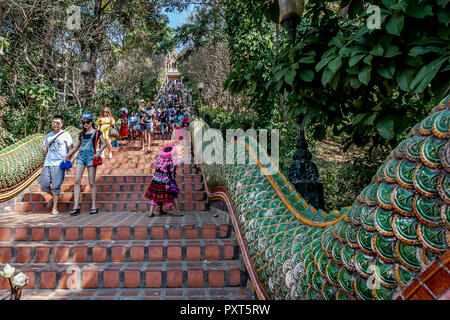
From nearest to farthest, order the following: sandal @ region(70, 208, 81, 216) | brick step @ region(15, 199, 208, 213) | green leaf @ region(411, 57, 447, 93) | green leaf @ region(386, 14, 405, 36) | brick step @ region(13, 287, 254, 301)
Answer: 1. green leaf @ region(411, 57, 447, 93)
2. green leaf @ region(386, 14, 405, 36)
3. brick step @ region(13, 287, 254, 301)
4. sandal @ region(70, 208, 81, 216)
5. brick step @ region(15, 199, 208, 213)

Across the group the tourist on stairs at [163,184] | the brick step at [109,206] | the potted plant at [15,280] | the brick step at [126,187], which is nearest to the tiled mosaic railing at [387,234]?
→ the potted plant at [15,280]

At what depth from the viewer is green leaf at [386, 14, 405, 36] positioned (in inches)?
68.1

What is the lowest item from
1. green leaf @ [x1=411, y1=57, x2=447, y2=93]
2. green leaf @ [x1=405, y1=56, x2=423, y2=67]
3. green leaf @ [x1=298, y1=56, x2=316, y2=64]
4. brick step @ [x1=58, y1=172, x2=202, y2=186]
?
brick step @ [x1=58, y1=172, x2=202, y2=186]

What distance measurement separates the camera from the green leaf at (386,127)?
6.47 feet

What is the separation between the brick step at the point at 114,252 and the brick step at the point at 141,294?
0.47 m

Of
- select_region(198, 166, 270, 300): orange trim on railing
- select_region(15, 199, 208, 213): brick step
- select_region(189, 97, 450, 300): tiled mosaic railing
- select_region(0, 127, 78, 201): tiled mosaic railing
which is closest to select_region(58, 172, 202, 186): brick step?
select_region(0, 127, 78, 201): tiled mosaic railing

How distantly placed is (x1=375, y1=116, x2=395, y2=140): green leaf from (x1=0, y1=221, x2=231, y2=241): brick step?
2603 mm

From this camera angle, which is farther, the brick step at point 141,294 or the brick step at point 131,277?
the brick step at point 131,277

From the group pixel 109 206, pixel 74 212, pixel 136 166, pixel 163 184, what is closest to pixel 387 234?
pixel 163 184

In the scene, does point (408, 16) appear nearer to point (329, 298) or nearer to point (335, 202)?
point (329, 298)

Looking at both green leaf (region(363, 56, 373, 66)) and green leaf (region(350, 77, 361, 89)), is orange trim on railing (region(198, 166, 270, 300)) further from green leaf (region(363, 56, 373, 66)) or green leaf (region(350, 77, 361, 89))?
green leaf (region(363, 56, 373, 66))

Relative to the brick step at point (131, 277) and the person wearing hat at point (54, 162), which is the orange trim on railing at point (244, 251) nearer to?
the brick step at point (131, 277)

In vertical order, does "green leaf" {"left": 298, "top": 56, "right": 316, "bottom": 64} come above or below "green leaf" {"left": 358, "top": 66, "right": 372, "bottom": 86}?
above
